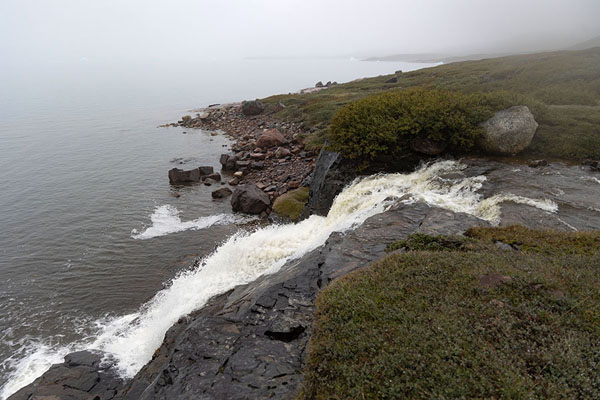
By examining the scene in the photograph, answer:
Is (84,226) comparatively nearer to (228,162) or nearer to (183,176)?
(183,176)

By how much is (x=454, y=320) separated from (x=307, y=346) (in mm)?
3545

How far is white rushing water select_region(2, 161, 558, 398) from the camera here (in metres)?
15.0

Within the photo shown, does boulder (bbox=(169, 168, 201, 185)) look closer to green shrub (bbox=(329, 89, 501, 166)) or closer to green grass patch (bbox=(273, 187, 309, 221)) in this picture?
green grass patch (bbox=(273, 187, 309, 221))

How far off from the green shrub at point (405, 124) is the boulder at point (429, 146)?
0.26 m

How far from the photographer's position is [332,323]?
8.32m

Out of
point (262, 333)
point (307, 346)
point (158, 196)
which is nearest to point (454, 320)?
point (307, 346)

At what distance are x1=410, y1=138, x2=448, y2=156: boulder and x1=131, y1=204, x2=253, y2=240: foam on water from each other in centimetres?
1395

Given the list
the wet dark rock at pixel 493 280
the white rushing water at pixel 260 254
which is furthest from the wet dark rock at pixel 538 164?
the wet dark rock at pixel 493 280

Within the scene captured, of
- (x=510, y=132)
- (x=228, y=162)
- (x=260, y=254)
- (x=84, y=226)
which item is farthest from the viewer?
(x=228, y=162)

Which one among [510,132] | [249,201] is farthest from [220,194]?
[510,132]

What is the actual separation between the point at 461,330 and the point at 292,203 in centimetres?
2105

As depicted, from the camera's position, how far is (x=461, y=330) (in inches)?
290

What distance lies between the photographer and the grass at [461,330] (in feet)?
20.5

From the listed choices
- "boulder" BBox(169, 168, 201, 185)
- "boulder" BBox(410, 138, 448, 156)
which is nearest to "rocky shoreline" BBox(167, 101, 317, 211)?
"boulder" BBox(169, 168, 201, 185)
